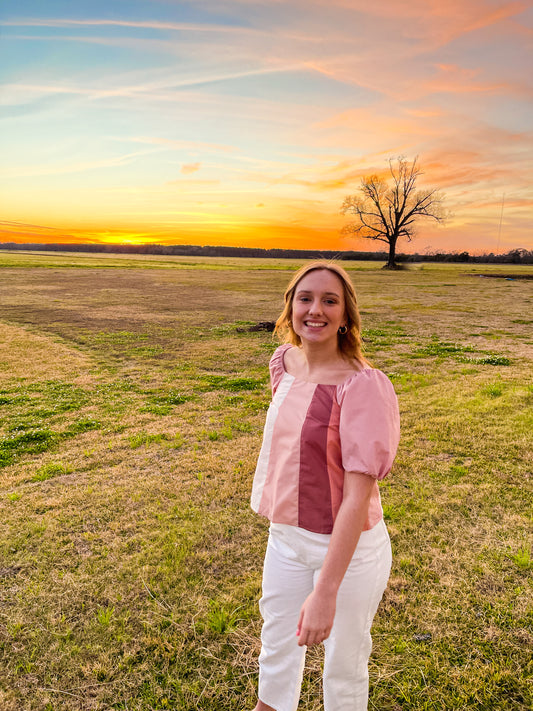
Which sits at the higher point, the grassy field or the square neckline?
the square neckline

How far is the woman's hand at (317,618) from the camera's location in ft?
5.39

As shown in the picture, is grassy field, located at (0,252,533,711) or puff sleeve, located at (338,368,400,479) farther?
grassy field, located at (0,252,533,711)

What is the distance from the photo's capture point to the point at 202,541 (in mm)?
4215

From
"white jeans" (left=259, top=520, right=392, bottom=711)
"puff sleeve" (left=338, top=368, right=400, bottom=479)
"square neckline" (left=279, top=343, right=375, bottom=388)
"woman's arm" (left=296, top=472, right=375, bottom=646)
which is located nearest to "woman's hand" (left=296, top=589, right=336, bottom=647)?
"woman's arm" (left=296, top=472, right=375, bottom=646)

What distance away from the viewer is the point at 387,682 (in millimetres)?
2766

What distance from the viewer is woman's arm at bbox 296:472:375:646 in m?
1.63

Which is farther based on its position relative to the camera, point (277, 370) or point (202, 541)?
point (202, 541)

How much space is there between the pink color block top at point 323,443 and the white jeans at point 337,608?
0.10m

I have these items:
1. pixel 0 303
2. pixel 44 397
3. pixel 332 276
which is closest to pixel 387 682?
pixel 332 276

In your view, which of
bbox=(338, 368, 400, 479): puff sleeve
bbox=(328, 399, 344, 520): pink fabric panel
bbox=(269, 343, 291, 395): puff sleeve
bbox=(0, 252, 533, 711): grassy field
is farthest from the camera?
bbox=(0, 252, 533, 711): grassy field

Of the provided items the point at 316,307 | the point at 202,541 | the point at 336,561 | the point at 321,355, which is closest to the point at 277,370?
the point at 321,355

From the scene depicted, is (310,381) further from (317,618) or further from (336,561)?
(317,618)

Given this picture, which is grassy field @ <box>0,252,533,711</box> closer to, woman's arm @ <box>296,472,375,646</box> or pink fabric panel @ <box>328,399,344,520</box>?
woman's arm @ <box>296,472,375,646</box>

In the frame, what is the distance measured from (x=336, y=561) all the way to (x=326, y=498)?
0.29m
